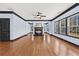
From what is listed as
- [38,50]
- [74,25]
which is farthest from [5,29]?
[74,25]

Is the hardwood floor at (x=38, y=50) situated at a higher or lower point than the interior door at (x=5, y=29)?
lower

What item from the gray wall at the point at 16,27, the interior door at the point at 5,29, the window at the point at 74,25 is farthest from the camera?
the gray wall at the point at 16,27

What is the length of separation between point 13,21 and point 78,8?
5405 millimetres

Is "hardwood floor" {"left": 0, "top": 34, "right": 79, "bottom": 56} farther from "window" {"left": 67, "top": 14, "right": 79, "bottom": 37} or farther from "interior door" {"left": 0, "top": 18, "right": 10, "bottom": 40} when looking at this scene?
"interior door" {"left": 0, "top": 18, "right": 10, "bottom": 40}

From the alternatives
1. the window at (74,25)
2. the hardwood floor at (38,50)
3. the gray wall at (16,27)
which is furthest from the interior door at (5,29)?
the window at (74,25)

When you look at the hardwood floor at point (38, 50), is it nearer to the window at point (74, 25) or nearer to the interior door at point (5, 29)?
the window at point (74, 25)

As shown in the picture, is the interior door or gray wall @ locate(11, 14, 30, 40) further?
gray wall @ locate(11, 14, 30, 40)

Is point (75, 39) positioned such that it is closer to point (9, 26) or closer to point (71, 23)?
point (71, 23)

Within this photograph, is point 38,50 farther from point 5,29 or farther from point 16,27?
point 16,27

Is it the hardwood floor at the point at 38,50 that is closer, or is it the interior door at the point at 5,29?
the hardwood floor at the point at 38,50

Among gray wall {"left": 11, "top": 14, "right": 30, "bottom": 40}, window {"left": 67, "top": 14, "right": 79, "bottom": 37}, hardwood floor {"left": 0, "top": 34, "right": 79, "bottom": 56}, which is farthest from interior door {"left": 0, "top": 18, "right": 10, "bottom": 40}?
window {"left": 67, "top": 14, "right": 79, "bottom": 37}

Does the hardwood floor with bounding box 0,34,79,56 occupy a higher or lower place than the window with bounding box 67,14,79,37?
lower

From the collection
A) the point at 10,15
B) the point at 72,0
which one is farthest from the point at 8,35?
the point at 72,0

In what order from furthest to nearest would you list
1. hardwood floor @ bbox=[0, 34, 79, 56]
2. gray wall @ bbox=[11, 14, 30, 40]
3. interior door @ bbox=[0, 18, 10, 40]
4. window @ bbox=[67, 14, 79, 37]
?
gray wall @ bbox=[11, 14, 30, 40] → interior door @ bbox=[0, 18, 10, 40] → window @ bbox=[67, 14, 79, 37] → hardwood floor @ bbox=[0, 34, 79, 56]
